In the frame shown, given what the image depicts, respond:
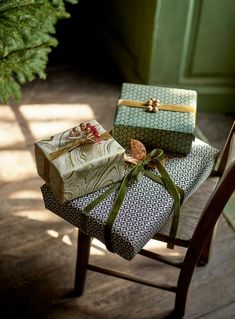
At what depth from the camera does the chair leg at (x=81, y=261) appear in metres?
1.54

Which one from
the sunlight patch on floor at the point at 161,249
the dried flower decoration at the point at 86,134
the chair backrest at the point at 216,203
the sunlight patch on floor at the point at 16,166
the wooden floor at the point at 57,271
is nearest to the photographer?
the chair backrest at the point at 216,203

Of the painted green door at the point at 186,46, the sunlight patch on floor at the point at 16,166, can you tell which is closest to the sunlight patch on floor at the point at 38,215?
the sunlight patch on floor at the point at 16,166

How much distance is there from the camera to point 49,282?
175 centimetres

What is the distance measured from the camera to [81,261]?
160cm

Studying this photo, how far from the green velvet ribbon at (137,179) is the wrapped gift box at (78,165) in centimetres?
3

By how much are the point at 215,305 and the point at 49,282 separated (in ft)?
1.98

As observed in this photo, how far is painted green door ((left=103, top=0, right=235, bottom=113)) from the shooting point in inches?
92.1

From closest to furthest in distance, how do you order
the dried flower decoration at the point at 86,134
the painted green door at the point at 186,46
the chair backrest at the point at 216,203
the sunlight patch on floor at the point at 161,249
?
the chair backrest at the point at 216,203 < the dried flower decoration at the point at 86,134 < the sunlight patch on floor at the point at 161,249 < the painted green door at the point at 186,46

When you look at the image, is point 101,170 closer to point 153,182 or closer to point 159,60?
point 153,182

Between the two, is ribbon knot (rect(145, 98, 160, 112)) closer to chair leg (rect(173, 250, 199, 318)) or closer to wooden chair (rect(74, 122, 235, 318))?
wooden chair (rect(74, 122, 235, 318))

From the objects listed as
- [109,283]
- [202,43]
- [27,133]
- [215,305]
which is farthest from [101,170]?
[202,43]

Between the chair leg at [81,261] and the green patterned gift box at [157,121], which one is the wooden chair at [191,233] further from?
the green patterned gift box at [157,121]

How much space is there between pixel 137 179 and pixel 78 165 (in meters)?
0.20

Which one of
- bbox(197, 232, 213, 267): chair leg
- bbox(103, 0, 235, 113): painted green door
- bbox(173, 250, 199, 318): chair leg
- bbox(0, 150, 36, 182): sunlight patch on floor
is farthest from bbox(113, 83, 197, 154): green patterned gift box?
bbox(103, 0, 235, 113): painted green door
